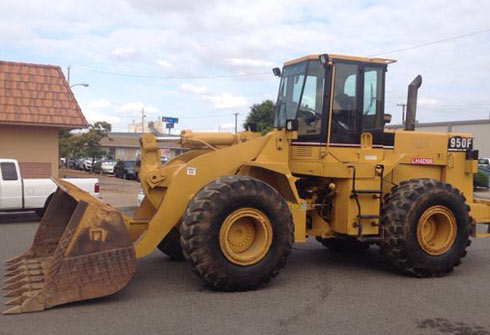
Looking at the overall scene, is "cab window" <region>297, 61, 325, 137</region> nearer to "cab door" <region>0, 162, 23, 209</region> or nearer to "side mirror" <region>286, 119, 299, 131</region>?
"side mirror" <region>286, 119, 299, 131</region>

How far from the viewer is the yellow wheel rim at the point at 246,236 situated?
22.0ft

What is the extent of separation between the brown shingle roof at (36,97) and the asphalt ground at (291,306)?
1238 centimetres

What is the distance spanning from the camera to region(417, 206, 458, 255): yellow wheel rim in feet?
25.8

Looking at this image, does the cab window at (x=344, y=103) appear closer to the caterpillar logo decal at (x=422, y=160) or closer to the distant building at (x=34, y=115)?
the caterpillar logo decal at (x=422, y=160)

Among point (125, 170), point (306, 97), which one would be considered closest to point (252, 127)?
point (306, 97)

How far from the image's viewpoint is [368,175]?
796cm

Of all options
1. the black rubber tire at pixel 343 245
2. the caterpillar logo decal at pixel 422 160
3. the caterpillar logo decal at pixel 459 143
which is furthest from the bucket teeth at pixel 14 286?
the caterpillar logo decal at pixel 459 143

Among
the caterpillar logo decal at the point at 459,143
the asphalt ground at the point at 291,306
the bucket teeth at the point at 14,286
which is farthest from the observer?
the caterpillar logo decal at the point at 459,143

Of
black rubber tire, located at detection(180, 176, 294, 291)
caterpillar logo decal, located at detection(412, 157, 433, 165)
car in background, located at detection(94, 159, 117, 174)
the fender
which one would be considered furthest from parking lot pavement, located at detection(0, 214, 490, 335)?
car in background, located at detection(94, 159, 117, 174)

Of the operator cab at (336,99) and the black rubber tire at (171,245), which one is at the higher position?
the operator cab at (336,99)

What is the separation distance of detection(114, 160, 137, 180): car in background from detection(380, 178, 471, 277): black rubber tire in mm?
31618

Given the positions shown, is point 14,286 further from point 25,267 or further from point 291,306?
point 291,306

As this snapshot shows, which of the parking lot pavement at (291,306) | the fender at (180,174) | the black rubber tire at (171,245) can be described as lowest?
the parking lot pavement at (291,306)

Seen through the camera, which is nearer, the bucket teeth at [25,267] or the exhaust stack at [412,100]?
the bucket teeth at [25,267]
